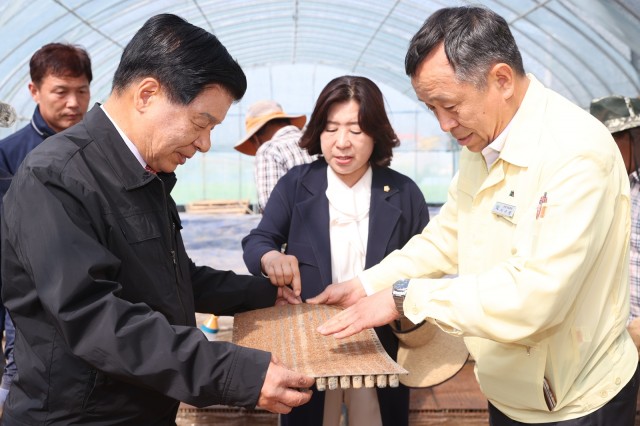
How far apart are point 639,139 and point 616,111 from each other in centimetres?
17

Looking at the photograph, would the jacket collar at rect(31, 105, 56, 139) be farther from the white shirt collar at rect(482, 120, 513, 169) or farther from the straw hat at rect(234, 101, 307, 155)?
the white shirt collar at rect(482, 120, 513, 169)

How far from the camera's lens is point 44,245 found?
67.6 inches

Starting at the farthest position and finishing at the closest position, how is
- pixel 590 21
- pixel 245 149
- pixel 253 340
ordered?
pixel 590 21 < pixel 245 149 < pixel 253 340

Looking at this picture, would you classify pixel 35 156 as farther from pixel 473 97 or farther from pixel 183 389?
pixel 473 97

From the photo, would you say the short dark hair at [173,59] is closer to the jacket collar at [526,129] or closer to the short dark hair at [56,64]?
the jacket collar at [526,129]

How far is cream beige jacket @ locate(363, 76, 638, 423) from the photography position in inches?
71.4

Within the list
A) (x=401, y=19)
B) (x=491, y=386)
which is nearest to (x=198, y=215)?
(x=401, y=19)

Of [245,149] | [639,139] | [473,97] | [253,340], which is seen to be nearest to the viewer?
[473,97]

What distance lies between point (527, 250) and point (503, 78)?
1.63 feet

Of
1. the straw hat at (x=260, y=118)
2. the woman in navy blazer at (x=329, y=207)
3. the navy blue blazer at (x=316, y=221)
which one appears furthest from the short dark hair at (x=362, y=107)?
the straw hat at (x=260, y=118)

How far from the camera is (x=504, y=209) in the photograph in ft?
6.64

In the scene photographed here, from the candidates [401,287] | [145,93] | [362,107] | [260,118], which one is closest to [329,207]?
[362,107]

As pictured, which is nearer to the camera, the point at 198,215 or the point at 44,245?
the point at 44,245

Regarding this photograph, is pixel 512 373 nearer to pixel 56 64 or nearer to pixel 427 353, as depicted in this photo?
pixel 427 353
